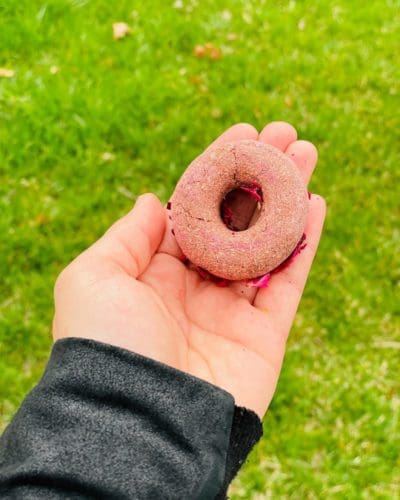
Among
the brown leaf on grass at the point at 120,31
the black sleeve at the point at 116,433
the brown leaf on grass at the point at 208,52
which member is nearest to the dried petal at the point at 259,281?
the black sleeve at the point at 116,433

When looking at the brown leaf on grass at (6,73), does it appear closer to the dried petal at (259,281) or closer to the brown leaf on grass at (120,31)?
the brown leaf on grass at (120,31)

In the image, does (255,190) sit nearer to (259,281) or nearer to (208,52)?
(259,281)

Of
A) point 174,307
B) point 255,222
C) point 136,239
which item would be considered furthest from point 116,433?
point 255,222

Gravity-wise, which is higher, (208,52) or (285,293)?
(208,52)

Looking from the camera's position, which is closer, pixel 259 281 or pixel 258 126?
pixel 259 281

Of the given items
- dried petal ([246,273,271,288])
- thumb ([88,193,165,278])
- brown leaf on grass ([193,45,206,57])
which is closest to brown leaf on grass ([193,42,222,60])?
brown leaf on grass ([193,45,206,57])

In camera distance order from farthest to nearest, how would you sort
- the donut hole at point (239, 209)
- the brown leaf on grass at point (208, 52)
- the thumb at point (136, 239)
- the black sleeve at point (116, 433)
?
the brown leaf on grass at point (208, 52)
the donut hole at point (239, 209)
the thumb at point (136, 239)
the black sleeve at point (116, 433)
